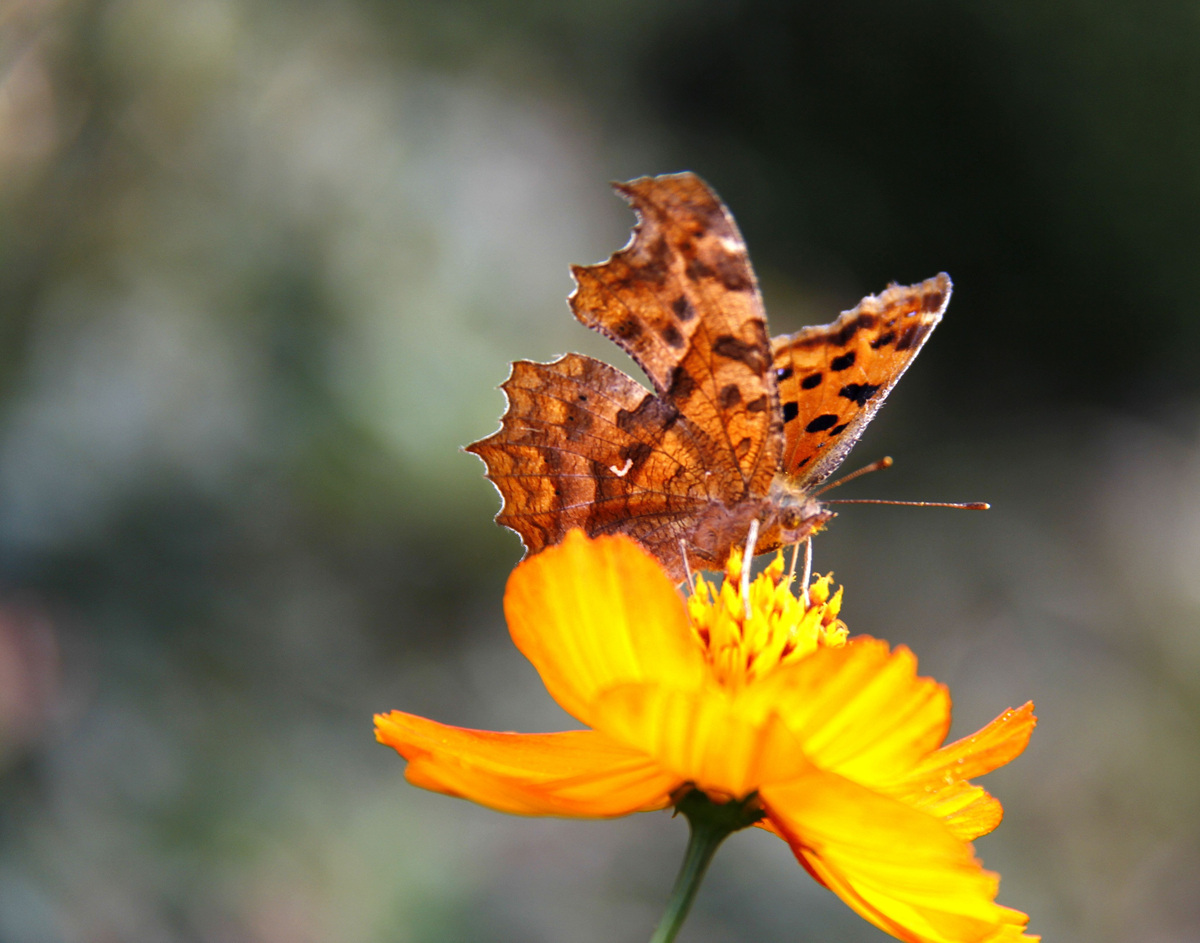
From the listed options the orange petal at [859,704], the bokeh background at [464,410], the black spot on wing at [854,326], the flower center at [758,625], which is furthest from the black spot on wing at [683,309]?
the bokeh background at [464,410]

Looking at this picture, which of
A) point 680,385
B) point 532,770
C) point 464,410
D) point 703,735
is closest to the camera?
point 703,735

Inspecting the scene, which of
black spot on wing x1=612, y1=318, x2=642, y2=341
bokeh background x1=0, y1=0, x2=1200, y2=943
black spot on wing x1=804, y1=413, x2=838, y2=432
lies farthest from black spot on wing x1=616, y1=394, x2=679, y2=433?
bokeh background x1=0, y1=0, x2=1200, y2=943

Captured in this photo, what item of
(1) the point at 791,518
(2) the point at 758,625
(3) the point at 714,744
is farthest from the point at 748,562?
(3) the point at 714,744

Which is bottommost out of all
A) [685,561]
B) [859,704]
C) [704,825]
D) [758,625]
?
[704,825]

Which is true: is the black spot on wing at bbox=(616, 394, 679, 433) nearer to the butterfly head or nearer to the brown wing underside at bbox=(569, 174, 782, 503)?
the brown wing underside at bbox=(569, 174, 782, 503)

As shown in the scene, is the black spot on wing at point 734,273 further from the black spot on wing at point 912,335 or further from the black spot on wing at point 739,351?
the black spot on wing at point 912,335

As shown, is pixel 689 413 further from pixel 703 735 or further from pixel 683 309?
pixel 703 735

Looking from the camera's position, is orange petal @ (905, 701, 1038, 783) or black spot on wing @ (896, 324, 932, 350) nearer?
orange petal @ (905, 701, 1038, 783)
